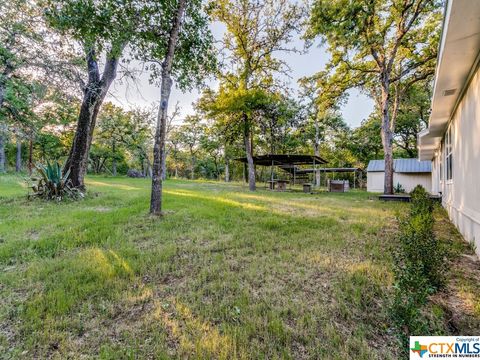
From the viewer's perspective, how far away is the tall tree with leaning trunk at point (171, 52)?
579 centimetres

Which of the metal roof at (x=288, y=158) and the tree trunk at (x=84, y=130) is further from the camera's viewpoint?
the metal roof at (x=288, y=158)

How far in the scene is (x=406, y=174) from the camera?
1998 centimetres

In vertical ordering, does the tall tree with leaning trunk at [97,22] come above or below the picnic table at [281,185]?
above

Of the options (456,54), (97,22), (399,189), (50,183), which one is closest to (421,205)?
(456,54)

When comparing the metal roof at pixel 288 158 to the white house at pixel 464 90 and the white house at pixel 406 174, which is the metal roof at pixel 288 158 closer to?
the white house at pixel 406 174

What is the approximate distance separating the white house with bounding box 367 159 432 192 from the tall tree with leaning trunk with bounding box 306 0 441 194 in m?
7.84

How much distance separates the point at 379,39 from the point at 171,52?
1063 centimetres

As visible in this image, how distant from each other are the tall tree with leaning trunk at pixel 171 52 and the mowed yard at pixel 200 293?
7.41ft

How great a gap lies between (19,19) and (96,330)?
279 inches

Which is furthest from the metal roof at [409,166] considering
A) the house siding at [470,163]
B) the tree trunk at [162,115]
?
the tree trunk at [162,115]

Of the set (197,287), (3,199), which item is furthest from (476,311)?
(3,199)

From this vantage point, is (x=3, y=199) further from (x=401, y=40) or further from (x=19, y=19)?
(x=401, y=40)

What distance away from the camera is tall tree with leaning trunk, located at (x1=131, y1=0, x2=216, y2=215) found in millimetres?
5789

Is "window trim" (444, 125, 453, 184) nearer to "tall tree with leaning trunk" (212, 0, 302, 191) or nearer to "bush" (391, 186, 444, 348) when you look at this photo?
"bush" (391, 186, 444, 348)
